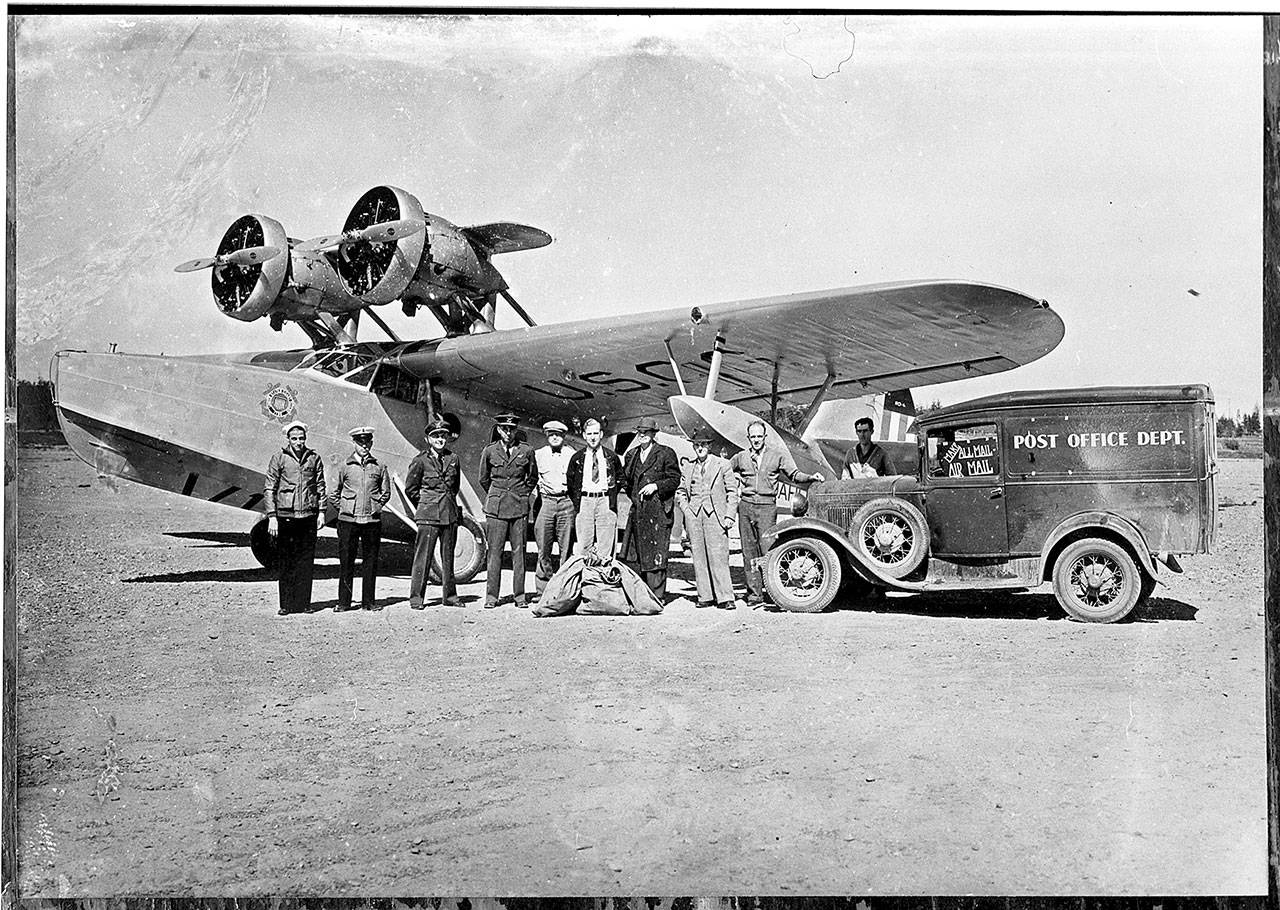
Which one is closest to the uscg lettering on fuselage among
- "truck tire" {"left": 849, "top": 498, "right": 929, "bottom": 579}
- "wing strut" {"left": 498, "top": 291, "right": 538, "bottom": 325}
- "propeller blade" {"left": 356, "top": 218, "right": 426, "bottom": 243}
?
"truck tire" {"left": 849, "top": 498, "right": 929, "bottom": 579}

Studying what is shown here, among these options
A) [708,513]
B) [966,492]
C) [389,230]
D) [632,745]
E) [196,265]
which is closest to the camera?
[632,745]

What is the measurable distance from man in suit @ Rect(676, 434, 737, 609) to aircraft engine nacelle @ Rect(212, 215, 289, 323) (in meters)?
2.83

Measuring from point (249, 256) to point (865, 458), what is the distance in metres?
4.16

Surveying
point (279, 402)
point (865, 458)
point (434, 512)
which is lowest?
point (434, 512)

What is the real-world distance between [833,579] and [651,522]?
44.7 inches

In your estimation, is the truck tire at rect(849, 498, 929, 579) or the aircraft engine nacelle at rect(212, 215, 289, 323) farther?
the aircraft engine nacelle at rect(212, 215, 289, 323)

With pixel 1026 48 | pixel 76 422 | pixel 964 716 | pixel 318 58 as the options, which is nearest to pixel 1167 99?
pixel 1026 48

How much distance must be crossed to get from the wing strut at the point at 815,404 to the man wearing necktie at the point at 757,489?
1.85 ft

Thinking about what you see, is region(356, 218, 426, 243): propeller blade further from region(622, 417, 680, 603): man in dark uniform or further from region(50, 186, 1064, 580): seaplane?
region(622, 417, 680, 603): man in dark uniform

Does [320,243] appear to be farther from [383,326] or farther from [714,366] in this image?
[714,366]

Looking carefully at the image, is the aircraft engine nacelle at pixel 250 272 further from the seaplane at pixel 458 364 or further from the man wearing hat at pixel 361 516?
the man wearing hat at pixel 361 516

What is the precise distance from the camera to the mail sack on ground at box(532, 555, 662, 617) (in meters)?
4.95

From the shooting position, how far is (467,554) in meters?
5.62

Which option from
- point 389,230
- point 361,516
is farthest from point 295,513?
point 389,230
